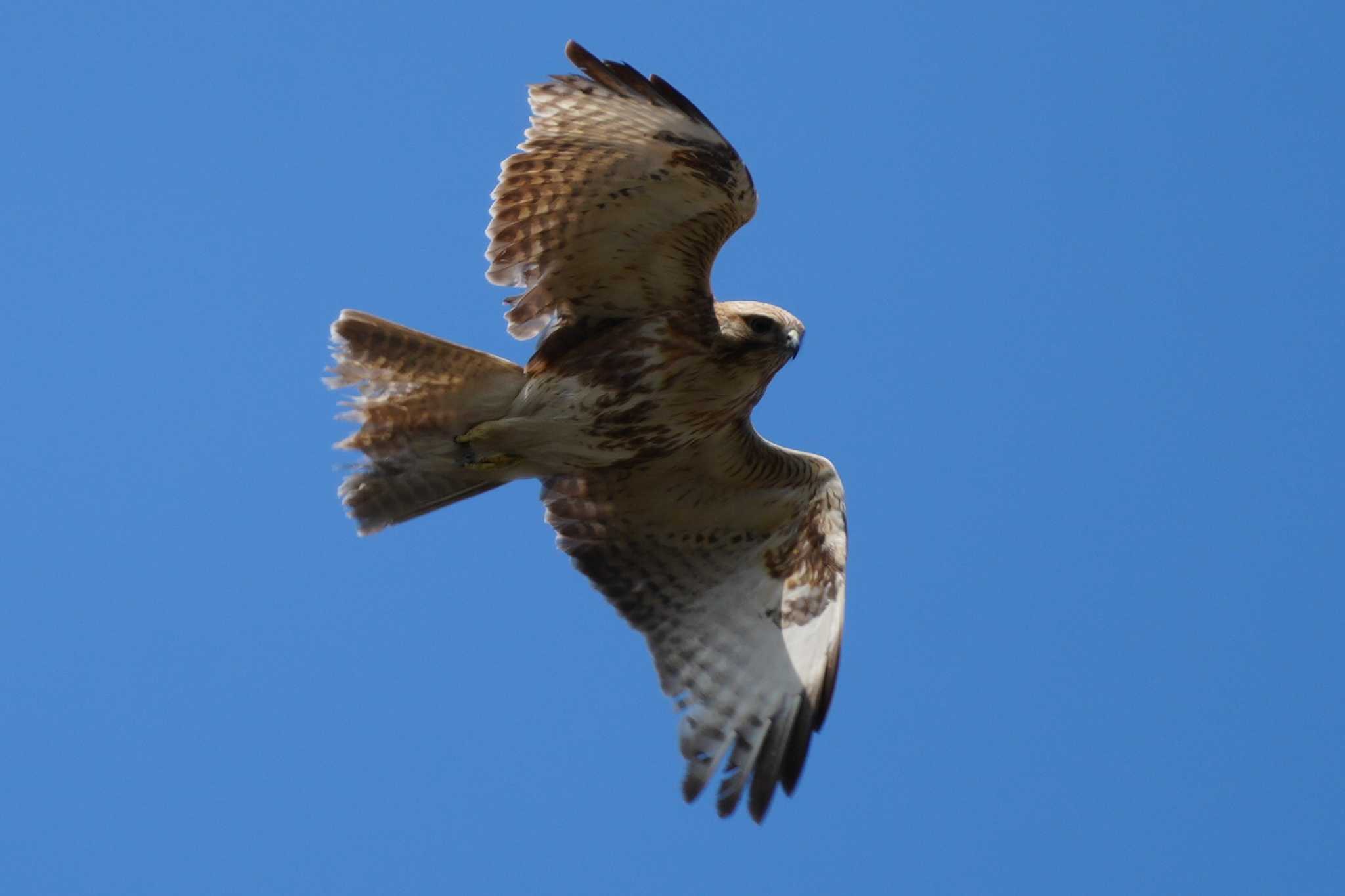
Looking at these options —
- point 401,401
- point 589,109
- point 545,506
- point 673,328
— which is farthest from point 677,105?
point 545,506

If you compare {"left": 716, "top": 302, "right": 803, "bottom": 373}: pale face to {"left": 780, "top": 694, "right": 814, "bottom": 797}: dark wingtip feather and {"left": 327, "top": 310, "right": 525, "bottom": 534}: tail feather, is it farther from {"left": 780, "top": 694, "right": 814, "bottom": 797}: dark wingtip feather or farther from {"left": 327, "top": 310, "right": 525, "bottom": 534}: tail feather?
{"left": 780, "top": 694, "right": 814, "bottom": 797}: dark wingtip feather

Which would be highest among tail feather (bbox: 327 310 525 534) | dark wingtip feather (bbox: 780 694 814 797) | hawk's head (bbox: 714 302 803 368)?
hawk's head (bbox: 714 302 803 368)

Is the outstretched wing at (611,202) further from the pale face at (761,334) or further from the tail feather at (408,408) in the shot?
the tail feather at (408,408)

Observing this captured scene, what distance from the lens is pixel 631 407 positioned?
26.0 ft

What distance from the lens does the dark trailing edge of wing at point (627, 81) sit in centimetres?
709

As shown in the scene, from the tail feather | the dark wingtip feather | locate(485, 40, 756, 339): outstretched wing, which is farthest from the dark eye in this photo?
the dark wingtip feather

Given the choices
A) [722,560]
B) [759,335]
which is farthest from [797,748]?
[759,335]

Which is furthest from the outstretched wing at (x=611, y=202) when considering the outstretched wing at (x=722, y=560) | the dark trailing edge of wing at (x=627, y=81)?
the outstretched wing at (x=722, y=560)

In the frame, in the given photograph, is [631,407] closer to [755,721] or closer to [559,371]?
[559,371]

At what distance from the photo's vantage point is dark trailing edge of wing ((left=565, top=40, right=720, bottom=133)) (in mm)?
7086

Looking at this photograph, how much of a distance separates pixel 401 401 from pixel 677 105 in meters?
1.78

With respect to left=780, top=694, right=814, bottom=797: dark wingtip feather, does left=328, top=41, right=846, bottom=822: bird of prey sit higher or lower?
higher

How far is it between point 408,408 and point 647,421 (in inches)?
39.9

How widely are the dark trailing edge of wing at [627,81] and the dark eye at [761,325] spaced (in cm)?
96
